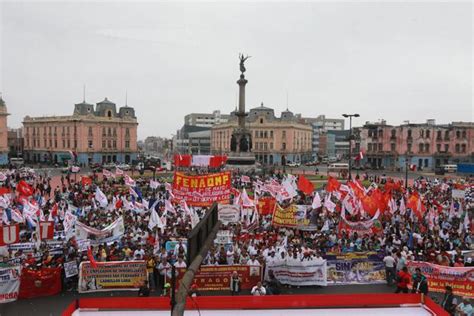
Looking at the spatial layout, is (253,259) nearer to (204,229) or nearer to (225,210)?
(225,210)

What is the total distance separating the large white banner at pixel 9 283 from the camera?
12.2 meters

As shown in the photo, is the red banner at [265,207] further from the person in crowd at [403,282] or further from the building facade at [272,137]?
the building facade at [272,137]

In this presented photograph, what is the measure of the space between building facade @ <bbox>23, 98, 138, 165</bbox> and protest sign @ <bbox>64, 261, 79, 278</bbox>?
70802 millimetres

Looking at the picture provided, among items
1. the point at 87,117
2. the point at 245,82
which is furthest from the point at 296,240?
the point at 87,117

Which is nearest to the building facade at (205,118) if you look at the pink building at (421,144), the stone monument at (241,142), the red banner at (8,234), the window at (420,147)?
the pink building at (421,144)

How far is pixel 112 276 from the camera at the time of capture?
533 inches

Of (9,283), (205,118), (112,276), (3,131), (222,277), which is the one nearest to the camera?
(9,283)

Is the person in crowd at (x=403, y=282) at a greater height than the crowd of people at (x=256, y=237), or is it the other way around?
the crowd of people at (x=256, y=237)

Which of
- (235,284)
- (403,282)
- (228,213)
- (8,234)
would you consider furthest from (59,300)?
(403,282)

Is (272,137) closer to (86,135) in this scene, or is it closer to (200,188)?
(86,135)

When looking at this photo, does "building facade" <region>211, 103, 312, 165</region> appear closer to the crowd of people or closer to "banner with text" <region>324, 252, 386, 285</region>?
the crowd of people

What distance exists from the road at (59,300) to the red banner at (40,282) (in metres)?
0.26

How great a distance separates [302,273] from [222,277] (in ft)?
8.72

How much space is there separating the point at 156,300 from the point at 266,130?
93.7 metres
